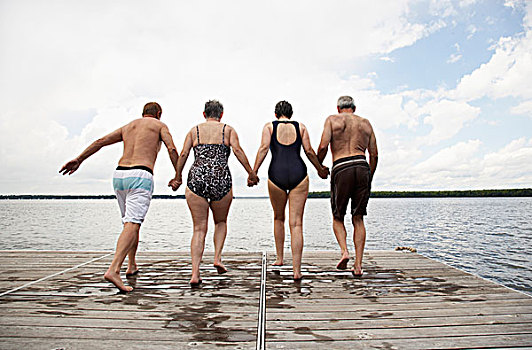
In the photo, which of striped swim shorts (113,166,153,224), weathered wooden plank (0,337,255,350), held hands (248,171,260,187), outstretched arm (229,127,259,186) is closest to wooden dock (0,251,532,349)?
weathered wooden plank (0,337,255,350)

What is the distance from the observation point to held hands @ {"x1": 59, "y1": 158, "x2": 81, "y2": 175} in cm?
461

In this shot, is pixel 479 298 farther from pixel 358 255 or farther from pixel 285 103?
pixel 285 103

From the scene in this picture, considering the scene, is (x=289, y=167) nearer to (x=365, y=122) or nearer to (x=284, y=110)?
(x=284, y=110)

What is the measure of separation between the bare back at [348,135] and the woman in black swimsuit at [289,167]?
0.39 metres

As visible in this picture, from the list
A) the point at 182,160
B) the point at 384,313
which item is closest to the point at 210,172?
the point at 182,160

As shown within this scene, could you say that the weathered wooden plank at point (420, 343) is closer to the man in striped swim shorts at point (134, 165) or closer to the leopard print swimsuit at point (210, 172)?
the leopard print swimsuit at point (210, 172)

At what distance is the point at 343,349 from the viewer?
265cm

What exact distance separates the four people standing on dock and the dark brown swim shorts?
0.04 ft

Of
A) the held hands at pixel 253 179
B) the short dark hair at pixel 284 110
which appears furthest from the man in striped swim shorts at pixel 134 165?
the short dark hair at pixel 284 110

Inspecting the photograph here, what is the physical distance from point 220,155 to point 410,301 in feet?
9.18

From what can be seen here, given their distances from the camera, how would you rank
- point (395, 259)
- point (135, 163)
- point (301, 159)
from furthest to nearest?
point (395, 259) → point (301, 159) → point (135, 163)

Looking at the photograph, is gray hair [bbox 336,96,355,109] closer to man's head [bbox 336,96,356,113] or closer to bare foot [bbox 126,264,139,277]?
man's head [bbox 336,96,356,113]

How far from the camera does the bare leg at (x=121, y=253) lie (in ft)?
13.3

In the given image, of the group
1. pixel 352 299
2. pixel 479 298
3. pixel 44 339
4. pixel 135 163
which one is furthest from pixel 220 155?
pixel 479 298
